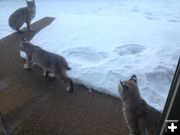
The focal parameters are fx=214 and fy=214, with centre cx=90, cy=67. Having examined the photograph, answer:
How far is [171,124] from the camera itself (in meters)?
0.61

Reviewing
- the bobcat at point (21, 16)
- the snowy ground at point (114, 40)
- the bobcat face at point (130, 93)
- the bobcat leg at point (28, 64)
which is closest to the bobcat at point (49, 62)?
the bobcat leg at point (28, 64)

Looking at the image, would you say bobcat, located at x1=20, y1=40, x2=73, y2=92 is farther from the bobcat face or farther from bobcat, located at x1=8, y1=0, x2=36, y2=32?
bobcat, located at x1=8, y1=0, x2=36, y2=32

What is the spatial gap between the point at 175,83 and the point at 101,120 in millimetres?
751

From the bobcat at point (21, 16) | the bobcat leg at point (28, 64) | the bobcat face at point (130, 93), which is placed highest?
the bobcat at point (21, 16)

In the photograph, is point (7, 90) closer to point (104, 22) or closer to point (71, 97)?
point (71, 97)

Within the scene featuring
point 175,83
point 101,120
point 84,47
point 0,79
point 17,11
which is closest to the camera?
point 175,83

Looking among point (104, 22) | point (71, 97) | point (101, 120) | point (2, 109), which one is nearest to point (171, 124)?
point (101, 120)

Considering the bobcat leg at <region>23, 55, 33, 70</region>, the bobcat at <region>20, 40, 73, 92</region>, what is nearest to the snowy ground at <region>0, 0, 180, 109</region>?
the bobcat at <region>20, 40, 73, 92</region>

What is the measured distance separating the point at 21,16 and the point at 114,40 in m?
1.05

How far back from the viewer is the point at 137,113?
3.22ft

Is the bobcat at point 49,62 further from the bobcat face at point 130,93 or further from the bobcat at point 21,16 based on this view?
the bobcat at point 21,16

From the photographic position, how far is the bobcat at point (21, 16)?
2.29 metres

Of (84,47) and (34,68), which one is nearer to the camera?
(34,68)

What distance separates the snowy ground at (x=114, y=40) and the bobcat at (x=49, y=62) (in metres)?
0.13
